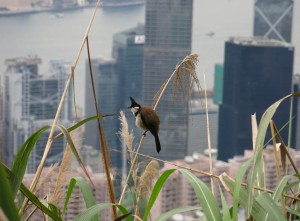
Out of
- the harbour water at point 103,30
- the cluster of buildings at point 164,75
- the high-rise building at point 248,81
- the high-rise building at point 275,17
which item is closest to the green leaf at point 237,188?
the harbour water at point 103,30

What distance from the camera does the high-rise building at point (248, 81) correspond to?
35.6ft

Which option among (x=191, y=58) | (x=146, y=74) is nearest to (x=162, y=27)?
(x=146, y=74)

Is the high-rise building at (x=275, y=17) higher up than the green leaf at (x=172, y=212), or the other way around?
the high-rise building at (x=275, y=17)

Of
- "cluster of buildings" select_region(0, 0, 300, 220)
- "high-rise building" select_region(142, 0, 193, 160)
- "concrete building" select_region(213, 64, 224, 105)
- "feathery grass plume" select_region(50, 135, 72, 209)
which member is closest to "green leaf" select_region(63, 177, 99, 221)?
"feathery grass plume" select_region(50, 135, 72, 209)

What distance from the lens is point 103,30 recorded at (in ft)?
35.2

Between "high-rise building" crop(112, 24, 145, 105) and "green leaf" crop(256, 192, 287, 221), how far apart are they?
1037 centimetres

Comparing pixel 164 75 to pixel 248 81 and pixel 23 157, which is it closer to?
pixel 248 81

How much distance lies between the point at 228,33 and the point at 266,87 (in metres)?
1.16

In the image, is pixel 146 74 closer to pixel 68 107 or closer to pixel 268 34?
pixel 68 107

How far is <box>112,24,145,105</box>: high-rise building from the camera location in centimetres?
1098

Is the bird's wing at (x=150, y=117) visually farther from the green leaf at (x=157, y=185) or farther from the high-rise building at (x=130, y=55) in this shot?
the high-rise building at (x=130, y=55)

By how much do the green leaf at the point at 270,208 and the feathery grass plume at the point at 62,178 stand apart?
12 centimetres

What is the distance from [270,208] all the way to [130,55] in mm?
11019

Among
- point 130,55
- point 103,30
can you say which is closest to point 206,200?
point 103,30
